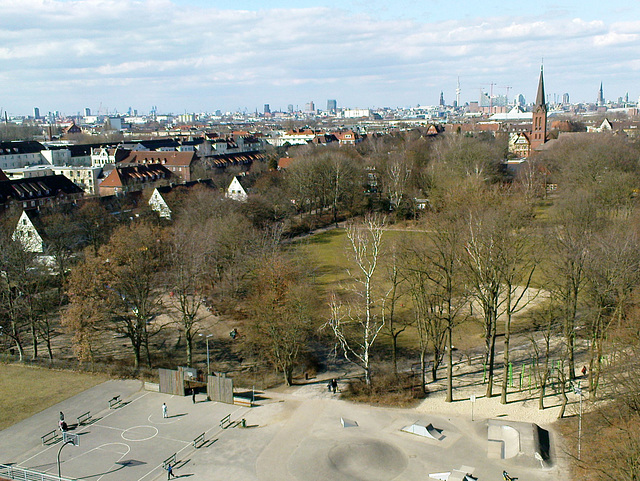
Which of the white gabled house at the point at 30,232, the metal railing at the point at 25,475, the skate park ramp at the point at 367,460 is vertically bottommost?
the skate park ramp at the point at 367,460

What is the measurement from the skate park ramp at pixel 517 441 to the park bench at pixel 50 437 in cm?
1778

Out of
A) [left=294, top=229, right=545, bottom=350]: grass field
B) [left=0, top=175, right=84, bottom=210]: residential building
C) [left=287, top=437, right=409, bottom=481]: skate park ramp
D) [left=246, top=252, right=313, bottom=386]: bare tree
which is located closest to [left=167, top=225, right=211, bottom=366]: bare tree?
[left=246, top=252, right=313, bottom=386]: bare tree

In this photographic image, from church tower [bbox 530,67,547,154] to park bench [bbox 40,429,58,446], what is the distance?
98.5 meters

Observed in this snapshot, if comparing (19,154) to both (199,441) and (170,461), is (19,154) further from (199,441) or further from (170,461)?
(170,461)

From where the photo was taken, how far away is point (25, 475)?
69.4 feet

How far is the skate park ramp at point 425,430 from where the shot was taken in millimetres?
23438

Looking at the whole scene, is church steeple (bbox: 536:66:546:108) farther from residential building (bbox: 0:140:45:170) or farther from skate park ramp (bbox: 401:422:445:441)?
skate park ramp (bbox: 401:422:445:441)

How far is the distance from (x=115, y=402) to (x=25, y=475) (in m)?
6.39

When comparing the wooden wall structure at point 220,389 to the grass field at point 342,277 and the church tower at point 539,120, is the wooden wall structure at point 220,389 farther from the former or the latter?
the church tower at point 539,120

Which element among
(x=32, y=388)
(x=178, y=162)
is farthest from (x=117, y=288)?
(x=178, y=162)

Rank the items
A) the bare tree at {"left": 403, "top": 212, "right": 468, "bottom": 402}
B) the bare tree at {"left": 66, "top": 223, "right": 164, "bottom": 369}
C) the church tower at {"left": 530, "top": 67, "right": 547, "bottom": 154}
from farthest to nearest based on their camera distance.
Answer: the church tower at {"left": 530, "top": 67, "right": 547, "bottom": 154}
the bare tree at {"left": 66, "top": 223, "right": 164, "bottom": 369}
the bare tree at {"left": 403, "top": 212, "right": 468, "bottom": 402}

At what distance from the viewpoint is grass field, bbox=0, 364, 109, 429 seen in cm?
2698

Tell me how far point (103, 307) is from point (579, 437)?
23.0 m

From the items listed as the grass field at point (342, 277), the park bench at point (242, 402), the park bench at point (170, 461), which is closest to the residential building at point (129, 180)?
the grass field at point (342, 277)
